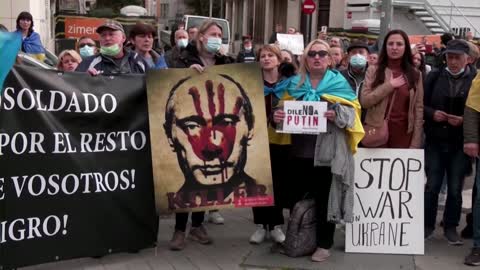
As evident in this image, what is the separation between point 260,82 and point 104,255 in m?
1.85

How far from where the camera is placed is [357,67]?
661cm

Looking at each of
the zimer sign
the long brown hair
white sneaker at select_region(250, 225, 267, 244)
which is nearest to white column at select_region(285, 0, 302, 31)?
the zimer sign

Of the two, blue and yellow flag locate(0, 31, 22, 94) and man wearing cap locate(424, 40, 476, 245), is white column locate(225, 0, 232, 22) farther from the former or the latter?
blue and yellow flag locate(0, 31, 22, 94)

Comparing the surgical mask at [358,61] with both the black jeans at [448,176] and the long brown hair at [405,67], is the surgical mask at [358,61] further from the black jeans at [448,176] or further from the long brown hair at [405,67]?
the black jeans at [448,176]

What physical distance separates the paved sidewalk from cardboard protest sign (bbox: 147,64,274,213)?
0.47m

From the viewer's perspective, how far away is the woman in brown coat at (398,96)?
18.2ft

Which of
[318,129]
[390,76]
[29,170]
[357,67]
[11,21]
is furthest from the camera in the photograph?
[11,21]

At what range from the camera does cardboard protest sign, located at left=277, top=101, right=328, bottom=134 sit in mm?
5078

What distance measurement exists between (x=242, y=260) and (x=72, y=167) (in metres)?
1.57

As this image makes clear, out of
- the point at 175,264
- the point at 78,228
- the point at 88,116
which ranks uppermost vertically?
the point at 88,116

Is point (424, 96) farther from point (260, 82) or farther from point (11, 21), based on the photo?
point (11, 21)

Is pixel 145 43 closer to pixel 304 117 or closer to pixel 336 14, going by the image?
pixel 304 117

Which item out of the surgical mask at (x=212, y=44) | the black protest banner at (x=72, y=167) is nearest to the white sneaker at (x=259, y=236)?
the black protest banner at (x=72, y=167)

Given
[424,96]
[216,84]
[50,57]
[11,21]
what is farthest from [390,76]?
[11,21]
